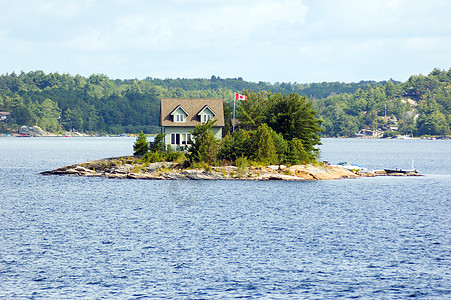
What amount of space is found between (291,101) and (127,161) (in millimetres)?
26052

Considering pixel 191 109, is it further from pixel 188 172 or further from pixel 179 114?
pixel 188 172

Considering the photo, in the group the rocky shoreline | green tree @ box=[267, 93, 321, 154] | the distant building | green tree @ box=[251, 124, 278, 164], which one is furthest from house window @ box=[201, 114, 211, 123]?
the rocky shoreline

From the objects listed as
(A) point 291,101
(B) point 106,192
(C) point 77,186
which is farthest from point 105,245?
(A) point 291,101

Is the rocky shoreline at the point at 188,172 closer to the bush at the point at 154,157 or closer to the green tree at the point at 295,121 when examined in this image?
the bush at the point at 154,157

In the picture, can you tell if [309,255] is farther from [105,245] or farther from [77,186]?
[77,186]

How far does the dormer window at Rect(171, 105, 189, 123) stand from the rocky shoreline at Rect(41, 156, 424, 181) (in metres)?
8.64

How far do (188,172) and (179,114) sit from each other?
1528 cm

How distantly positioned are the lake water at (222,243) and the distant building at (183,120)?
60.9 feet

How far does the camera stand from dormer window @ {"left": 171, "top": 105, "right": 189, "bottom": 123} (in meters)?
87.2

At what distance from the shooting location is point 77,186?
71.8 meters

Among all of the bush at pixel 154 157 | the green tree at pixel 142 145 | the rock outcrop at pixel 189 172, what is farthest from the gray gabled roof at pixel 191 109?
the rock outcrop at pixel 189 172

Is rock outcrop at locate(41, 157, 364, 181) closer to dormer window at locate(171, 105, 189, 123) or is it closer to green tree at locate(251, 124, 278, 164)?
green tree at locate(251, 124, 278, 164)

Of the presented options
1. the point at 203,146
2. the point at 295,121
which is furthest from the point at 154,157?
the point at 295,121

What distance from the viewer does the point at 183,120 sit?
286 feet
